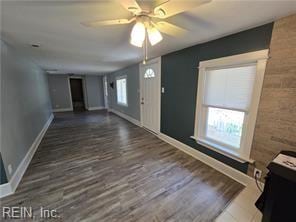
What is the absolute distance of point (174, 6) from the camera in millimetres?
1046

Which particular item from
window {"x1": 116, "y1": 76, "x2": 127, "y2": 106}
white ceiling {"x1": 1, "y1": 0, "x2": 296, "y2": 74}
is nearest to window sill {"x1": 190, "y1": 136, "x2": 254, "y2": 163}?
white ceiling {"x1": 1, "y1": 0, "x2": 296, "y2": 74}

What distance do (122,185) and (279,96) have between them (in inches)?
93.4

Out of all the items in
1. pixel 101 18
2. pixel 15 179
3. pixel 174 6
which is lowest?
pixel 15 179

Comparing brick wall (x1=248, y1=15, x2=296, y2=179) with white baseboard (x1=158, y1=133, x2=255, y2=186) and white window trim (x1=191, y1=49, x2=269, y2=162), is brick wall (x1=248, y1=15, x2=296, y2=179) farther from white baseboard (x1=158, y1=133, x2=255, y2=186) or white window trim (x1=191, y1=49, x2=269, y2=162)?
white baseboard (x1=158, y1=133, x2=255, y2=186)

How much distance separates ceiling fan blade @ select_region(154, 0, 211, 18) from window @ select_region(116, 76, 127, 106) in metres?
4.59

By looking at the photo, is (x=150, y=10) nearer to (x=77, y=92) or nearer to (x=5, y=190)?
(x=5, y=190)

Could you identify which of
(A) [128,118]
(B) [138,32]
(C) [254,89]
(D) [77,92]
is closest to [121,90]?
(A) [128,118]

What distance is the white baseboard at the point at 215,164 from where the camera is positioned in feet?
6.71

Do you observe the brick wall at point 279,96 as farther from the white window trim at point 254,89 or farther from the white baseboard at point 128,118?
the white baseboard at point 128,118

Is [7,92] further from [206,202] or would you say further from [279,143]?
[279,143]

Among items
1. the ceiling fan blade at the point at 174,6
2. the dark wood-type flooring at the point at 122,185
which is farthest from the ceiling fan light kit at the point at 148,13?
the dark wood-type flooring at the point at 122,185

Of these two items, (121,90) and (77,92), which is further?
(77,92)

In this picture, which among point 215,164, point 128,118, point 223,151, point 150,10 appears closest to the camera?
point 150,10

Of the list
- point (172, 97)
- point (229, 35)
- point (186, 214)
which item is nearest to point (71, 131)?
point (172, 97)
